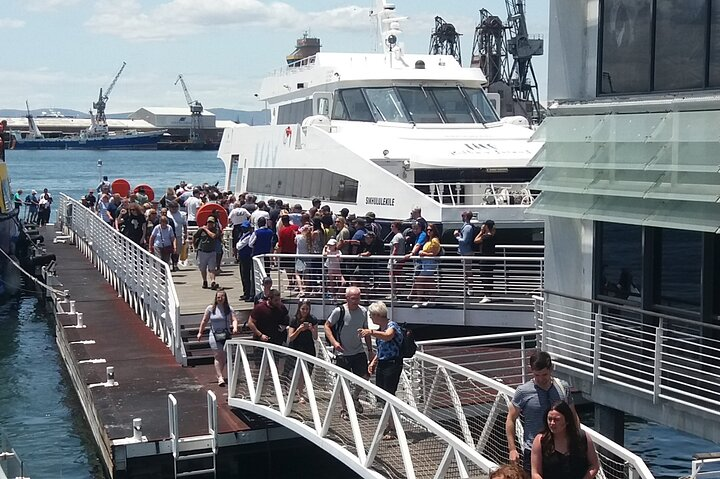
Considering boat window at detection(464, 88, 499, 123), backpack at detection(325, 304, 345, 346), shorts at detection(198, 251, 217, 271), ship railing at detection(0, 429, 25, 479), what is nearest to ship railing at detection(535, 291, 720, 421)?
backpack at detection(325, 304, 345, 346)

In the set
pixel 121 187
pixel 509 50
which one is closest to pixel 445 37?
pixel 509 50

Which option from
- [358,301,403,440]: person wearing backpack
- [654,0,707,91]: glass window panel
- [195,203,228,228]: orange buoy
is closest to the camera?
[358,301,403,440]: person wearing backpack

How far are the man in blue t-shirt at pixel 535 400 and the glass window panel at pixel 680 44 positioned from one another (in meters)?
4.33

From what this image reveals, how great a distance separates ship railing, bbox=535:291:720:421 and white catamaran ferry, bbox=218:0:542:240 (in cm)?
668

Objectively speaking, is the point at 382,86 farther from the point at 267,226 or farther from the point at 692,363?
the point at 692,363

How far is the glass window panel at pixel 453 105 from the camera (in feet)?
80.4

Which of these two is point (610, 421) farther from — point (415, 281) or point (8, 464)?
point (8, 464)

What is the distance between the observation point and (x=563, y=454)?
6.80m

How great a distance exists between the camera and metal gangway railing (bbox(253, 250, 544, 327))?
15703 mm

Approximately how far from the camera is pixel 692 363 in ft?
35.8

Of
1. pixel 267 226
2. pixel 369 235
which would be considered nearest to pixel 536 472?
pixel 369 235

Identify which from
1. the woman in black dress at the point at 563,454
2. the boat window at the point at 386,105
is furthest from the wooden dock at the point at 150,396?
the woman in black dress at the point at 563,454

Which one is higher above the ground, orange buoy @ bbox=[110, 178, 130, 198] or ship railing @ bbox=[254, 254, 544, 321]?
orange buoy @ bbox=[110, 178, 130, 198]

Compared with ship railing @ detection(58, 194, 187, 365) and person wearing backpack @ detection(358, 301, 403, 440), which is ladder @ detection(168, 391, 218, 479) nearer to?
person wearing backpack @ detection(358, 301, 403, 440)
